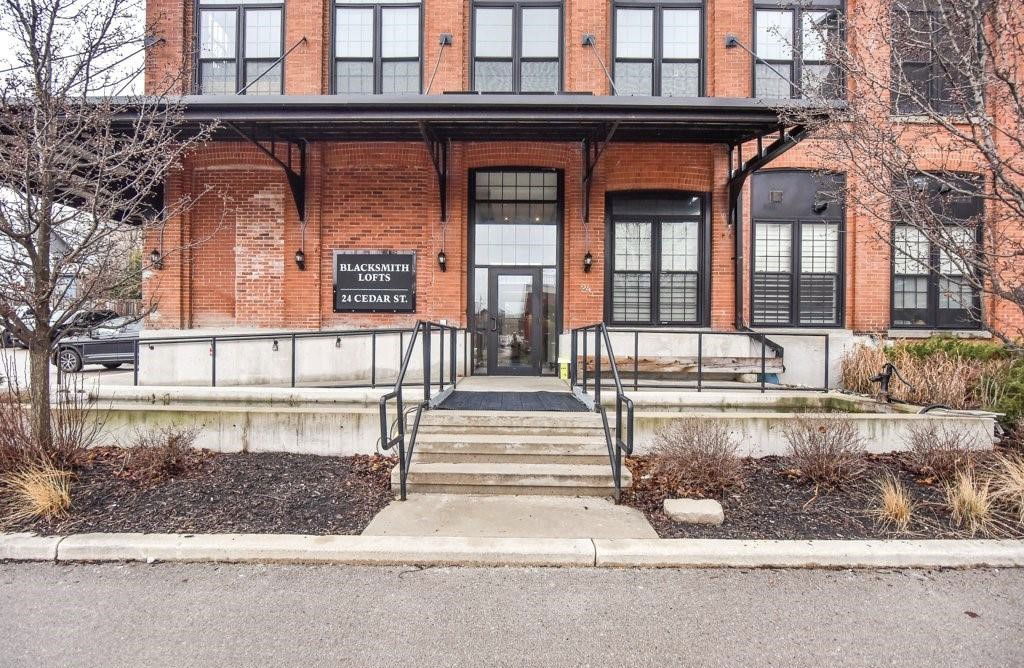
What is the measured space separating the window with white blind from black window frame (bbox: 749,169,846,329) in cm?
113

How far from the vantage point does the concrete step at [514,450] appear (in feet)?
17.9

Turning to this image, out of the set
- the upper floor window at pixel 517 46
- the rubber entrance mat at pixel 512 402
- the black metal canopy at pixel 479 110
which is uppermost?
the upper floor window at pixel 517 46

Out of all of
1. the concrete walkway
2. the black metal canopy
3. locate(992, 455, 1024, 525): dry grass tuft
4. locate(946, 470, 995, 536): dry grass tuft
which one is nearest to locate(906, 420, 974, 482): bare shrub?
locate(992, 455, 1024, 525): dry grass tuft

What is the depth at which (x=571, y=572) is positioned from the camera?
3.69 metres

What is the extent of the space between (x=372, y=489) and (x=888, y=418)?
Result: 6.12m

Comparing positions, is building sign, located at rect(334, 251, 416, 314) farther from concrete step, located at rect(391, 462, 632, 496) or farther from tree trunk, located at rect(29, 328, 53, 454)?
concrete step, located at rect(391, 462, 632, 496)

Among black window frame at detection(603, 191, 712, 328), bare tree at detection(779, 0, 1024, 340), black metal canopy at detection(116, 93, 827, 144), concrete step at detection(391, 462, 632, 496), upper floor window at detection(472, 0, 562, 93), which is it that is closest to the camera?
bare tree at detection(779, 0, 1024, 340)

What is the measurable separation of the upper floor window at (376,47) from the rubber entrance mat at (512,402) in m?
6.94

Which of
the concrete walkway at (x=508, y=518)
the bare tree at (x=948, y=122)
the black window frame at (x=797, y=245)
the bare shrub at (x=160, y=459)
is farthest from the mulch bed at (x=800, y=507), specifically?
the black window frame at (x=797, y=245)

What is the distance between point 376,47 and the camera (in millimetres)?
10703

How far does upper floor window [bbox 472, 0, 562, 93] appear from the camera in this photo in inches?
418

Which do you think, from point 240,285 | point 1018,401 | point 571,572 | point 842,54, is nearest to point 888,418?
point 1018,401

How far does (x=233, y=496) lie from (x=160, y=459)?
101 cm

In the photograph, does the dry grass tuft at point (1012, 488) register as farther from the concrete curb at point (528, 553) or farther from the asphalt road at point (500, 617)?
the asphalt road at point (500, 617)
